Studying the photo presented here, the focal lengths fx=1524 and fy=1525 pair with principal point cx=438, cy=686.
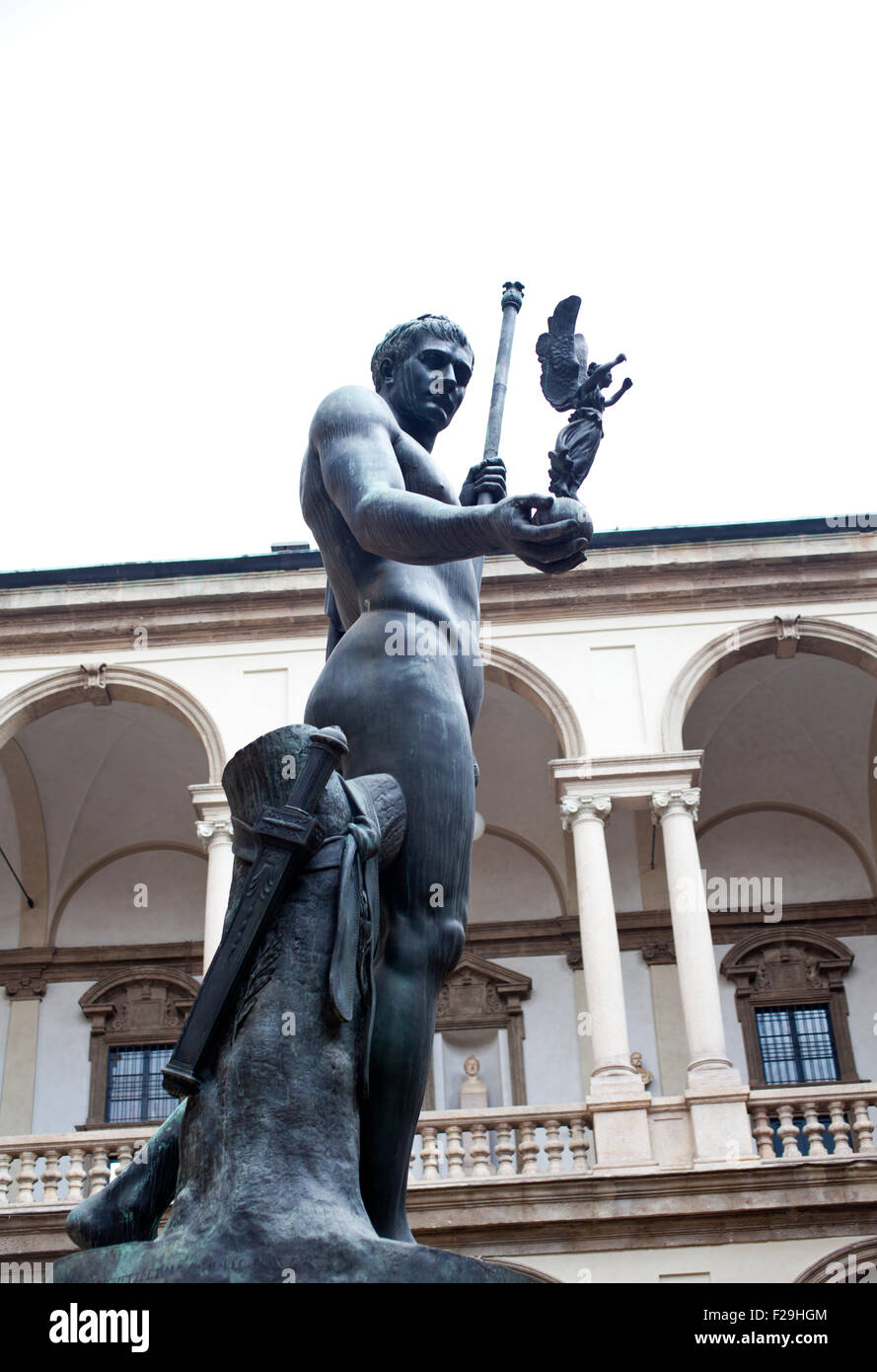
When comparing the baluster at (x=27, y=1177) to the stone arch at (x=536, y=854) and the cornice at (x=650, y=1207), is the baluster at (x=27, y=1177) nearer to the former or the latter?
the cornice at (x=650, y=1207)

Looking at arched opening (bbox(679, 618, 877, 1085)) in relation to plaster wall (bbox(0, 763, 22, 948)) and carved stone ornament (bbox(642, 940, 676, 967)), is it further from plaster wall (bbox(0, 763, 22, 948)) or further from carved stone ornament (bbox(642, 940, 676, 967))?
plaster wall (bbox(0, 763, 22, 948))

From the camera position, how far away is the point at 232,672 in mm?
16297

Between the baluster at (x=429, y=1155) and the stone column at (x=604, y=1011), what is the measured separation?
1.42 meters

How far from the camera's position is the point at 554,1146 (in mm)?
13219

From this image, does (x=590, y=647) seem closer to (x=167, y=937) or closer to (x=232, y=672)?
(x=232, y=672)

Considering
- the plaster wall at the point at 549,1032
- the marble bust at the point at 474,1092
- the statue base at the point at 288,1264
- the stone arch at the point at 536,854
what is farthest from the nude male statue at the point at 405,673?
the stone arch at the point at 536,854

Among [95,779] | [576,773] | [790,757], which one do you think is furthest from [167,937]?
[790,757]

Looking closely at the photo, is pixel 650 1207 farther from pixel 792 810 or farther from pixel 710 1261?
pixel 792 810

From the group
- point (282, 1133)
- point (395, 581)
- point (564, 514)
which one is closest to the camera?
point (282, 1133)

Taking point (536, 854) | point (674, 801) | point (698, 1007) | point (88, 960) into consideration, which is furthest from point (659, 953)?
point (88, 960)

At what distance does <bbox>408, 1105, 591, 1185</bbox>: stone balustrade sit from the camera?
13.2 metres

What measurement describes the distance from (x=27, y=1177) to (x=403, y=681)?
39.6ft
